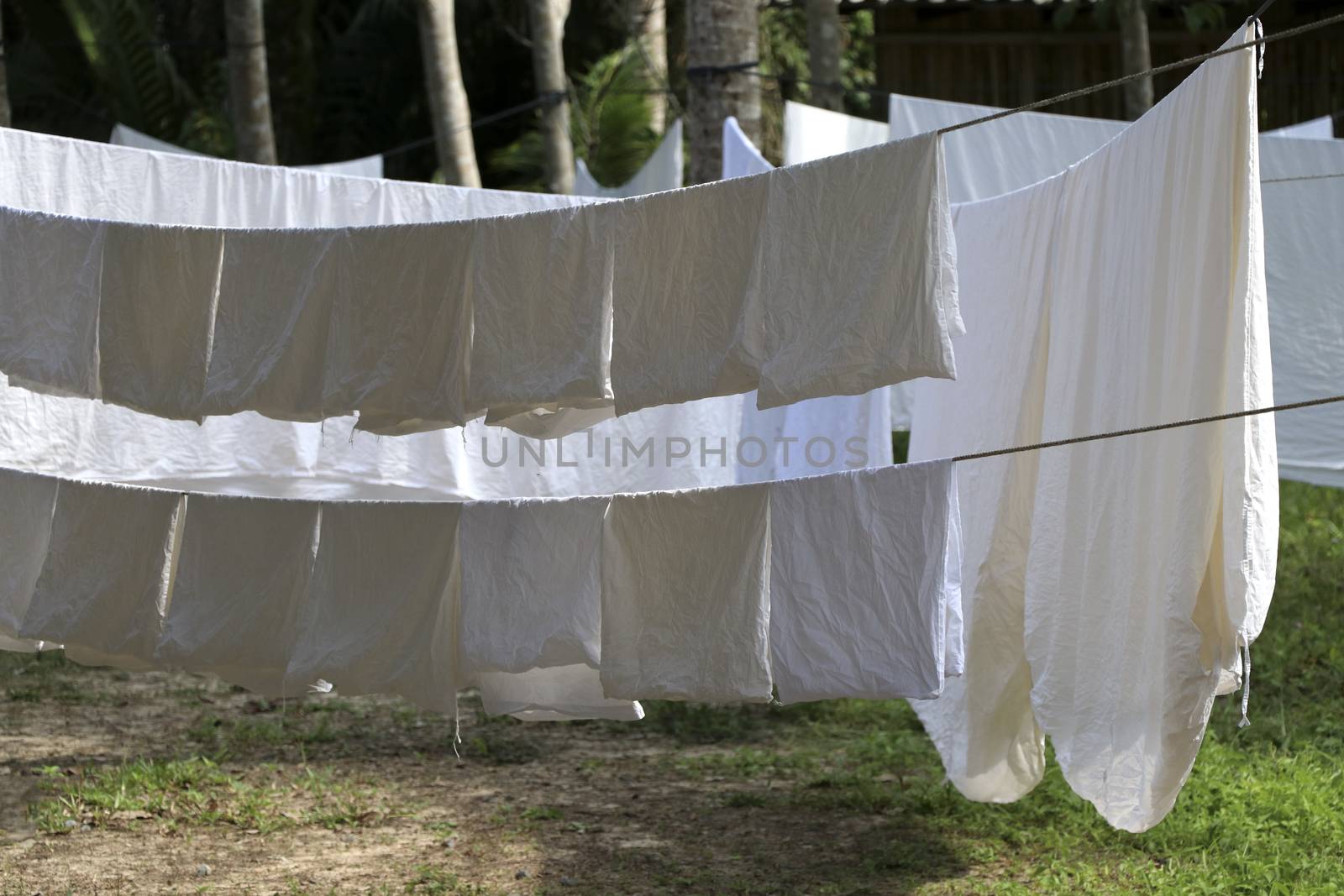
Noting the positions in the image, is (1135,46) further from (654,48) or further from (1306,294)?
(654,48)

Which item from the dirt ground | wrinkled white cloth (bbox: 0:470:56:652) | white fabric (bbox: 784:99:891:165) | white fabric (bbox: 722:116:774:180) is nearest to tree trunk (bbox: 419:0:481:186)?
white fabric (bbox: 784:99:891:165)

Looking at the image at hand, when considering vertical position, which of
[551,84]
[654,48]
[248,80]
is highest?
[654,48]

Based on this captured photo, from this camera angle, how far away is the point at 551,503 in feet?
9.61

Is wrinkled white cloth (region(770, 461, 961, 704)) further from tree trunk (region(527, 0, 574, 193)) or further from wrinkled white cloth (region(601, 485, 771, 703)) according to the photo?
tree trunk (region(527, 0, 574, 193))

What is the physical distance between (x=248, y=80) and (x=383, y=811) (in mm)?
3728

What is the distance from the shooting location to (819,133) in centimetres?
607

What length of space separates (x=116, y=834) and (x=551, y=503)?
6.44 feet

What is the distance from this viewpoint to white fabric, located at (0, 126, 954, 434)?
98.6 inches

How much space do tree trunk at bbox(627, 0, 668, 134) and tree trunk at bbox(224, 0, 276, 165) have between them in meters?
4.05

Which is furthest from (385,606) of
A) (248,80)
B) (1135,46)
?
(1135,46)

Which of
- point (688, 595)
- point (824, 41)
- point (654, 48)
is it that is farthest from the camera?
point (654, 48)

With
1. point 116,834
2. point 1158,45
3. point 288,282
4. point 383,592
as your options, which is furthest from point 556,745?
point 1158,45

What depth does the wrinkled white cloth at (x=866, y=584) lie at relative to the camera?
8.52 ft

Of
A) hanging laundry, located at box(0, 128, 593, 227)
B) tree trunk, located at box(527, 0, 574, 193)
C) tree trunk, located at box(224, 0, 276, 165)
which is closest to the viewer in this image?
hanging laundry, located at box(0, 128, 593, 227)
